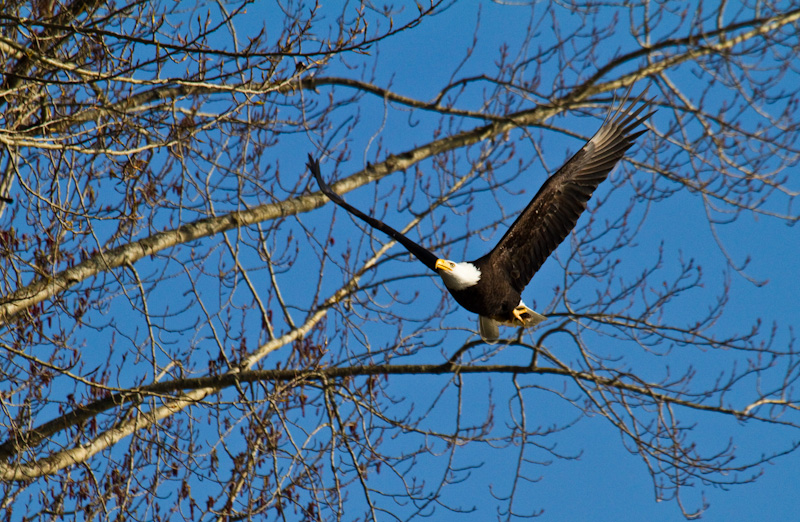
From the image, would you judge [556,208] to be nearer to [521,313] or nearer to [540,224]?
[540,224]

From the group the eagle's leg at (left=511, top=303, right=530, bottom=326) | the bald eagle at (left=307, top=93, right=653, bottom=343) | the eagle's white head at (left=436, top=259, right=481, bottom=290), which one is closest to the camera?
the eagle's white head at (left=436, top=259, right=481, bottom=290)

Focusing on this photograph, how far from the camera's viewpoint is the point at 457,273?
15.1 ft

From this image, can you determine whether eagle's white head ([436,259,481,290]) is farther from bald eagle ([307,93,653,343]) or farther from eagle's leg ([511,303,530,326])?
eagle's leg ([511,303,530,326])

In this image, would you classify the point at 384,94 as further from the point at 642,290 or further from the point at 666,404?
the point at 666,404

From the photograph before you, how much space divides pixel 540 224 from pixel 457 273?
0.68 m

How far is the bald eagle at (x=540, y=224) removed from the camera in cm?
476

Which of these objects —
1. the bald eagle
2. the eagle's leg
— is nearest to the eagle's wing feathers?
the bald eagle

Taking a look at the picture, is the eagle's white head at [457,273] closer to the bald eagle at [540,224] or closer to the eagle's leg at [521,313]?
the bald eagle at [540,224]

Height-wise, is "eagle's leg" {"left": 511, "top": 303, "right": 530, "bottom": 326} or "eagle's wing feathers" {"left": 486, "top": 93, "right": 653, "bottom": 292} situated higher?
"eagle's wing feathers" {"left": 486, "top": 93, "right": 653, "bottom": 292}

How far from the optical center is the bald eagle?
4.76 meters

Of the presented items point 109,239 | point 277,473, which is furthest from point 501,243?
point 109,239

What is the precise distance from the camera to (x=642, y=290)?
5.38 metres

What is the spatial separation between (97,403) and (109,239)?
1.09m

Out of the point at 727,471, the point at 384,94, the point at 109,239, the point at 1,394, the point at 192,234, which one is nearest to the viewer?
the point at 1,394
